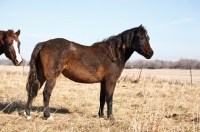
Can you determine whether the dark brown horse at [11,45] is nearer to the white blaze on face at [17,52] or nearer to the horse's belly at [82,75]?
the white blaze on face at [17,52]

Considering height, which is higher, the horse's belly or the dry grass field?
the horse's belly

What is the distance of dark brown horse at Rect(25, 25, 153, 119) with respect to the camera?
6.19 meters

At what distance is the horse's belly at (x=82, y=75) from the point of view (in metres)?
6.54

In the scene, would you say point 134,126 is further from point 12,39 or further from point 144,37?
point 12,39

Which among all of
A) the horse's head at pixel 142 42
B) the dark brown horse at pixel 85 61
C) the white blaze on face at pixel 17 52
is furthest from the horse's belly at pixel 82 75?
the horse's head at pixel 142 42

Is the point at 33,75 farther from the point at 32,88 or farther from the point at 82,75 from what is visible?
the point at 82,75

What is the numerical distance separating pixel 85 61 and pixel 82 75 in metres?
0.40

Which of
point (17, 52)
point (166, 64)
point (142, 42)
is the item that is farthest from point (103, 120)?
point (166, 64)

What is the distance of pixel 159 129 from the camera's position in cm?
439

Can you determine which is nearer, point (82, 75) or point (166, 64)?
point (82, 75)

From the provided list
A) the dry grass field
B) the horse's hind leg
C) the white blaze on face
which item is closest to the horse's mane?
the dry grass field

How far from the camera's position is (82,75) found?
6609 millimetres

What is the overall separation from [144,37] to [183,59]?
10060cm

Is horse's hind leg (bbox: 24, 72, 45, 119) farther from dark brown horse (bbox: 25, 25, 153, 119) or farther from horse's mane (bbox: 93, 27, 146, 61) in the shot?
horse's mane (bbox: 93, 27, 146, 61)
